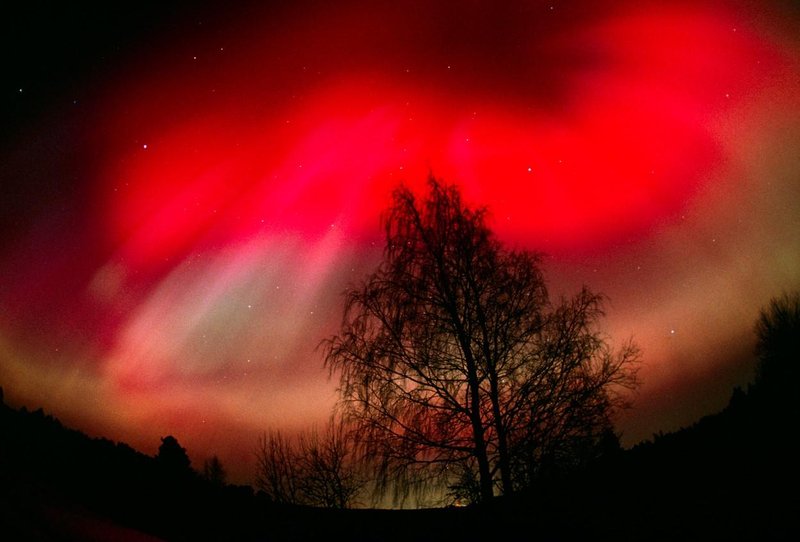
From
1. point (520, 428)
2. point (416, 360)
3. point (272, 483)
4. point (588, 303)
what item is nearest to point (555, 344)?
point (588, 303)

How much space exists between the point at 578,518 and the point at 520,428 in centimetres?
486

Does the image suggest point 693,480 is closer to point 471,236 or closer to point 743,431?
point 743,431

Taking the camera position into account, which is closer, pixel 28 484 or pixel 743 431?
pixel 28 484

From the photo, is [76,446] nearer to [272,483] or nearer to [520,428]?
[520,428]

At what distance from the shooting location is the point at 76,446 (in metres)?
8.40

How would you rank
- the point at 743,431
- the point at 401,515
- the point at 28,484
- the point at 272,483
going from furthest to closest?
1. the point at 272,483
2. the point at 401,515
3. the point at 743,431
4. the point at 28,484

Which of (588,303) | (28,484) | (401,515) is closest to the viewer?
(28,484)

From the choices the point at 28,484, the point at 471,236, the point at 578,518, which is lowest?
the point at 578,518

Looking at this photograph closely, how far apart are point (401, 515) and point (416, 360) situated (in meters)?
3.91

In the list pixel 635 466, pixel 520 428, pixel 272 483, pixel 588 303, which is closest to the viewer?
pixel 635 466

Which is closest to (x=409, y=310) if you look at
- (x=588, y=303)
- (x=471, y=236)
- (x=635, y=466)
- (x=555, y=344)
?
(x=471, y=236)

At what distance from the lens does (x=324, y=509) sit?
10164 mm

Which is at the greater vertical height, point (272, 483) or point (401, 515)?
point (272, 483)

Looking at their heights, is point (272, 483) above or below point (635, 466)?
above
